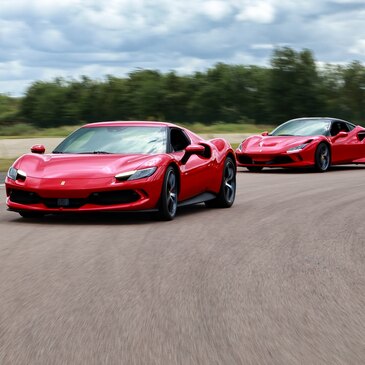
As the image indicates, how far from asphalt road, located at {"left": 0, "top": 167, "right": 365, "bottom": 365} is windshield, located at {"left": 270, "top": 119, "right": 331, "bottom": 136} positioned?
10.1 meters

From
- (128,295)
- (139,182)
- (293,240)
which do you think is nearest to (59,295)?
(128,295)

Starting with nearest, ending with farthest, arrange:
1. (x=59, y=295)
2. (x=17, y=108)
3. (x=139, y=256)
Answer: (x=59, y=295), (x=139, y=256), (x=17, y=108)

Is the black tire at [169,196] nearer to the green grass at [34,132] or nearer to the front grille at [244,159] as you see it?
the front grille at [244,159]

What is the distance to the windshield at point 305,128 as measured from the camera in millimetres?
20797

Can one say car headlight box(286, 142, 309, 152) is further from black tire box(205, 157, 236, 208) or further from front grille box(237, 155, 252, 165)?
black tire box(205, 157, 236, 208)

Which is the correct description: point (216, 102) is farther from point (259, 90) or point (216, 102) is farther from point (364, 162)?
point (364, 162)

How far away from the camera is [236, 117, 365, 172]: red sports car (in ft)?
64.7

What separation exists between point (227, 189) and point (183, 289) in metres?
5.98

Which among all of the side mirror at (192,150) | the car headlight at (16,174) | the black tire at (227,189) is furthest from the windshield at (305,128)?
the car headlight at (16,174)

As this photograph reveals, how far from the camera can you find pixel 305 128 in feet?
69.0

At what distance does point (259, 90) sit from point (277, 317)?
2858 inches

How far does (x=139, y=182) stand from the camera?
31.8 ft

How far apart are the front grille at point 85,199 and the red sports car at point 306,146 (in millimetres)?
10136

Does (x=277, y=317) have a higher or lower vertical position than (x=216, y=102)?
higher
